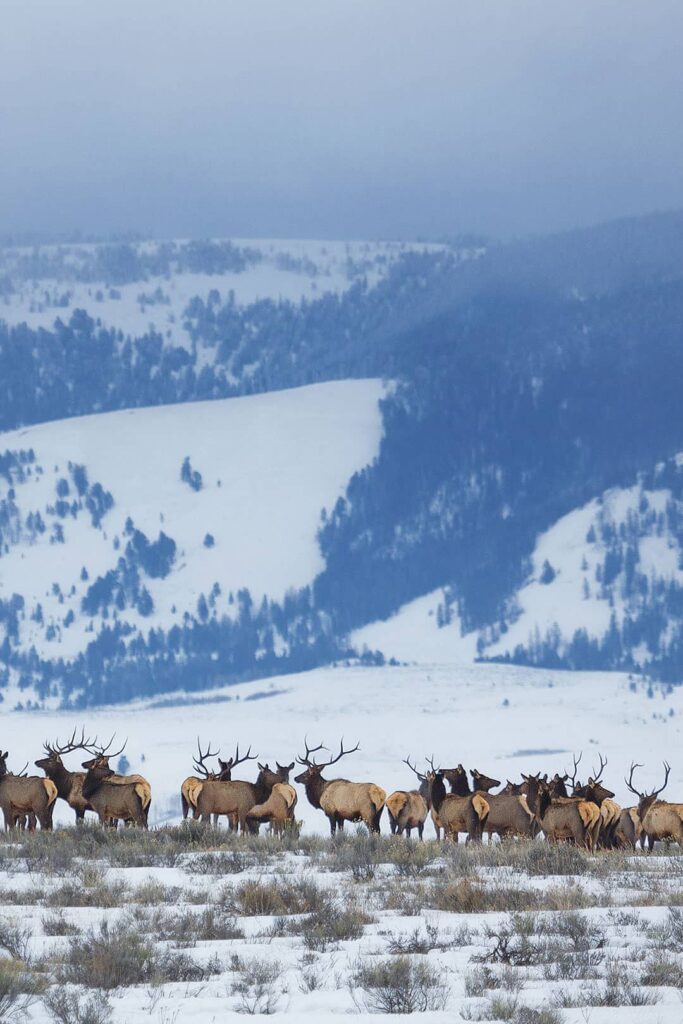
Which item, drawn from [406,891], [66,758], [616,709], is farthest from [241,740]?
[406,891]

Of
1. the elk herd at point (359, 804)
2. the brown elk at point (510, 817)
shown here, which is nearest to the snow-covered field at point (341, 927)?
the elk herd at point (359, 804)

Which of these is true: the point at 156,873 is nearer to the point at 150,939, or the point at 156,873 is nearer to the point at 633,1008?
the point at 150,939

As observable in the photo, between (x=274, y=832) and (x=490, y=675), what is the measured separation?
163 meters

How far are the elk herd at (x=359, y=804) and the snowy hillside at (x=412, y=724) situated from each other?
74467 mm

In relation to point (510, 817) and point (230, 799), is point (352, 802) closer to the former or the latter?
point (230, 799)

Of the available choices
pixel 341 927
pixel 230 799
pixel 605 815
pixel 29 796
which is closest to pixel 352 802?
pixel 230 799

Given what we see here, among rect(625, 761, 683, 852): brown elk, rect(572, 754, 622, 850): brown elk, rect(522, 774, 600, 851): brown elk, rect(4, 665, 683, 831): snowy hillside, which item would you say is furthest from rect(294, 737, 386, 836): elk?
rect(4, 665, 683, 831): snowy hillside

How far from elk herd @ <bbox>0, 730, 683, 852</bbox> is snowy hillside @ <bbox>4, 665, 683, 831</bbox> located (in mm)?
74467

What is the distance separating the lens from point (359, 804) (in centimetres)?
2780

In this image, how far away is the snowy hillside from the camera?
131 meters

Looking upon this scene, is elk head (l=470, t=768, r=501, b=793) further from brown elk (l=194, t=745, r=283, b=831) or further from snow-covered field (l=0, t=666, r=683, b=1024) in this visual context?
snow-covered field (l=0, t=666, r=683, b=1024)

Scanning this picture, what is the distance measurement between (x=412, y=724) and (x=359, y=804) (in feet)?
411

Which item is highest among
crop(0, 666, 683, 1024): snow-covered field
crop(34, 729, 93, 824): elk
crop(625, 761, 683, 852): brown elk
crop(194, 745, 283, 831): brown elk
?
crop(34, 729, 93, 824): elk

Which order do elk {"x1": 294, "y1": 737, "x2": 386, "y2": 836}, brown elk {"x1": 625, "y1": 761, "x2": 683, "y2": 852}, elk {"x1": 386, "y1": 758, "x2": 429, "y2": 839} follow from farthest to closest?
elk {"x1": 386, "y1": 758, "x2": 429, "y2": 839}, elk {"x1": 294, "y1": 737, "x2": 386, "y2": 836}, brown elk {"x1": 625, "y1": 761, "x2": 683, "y2": 852}
